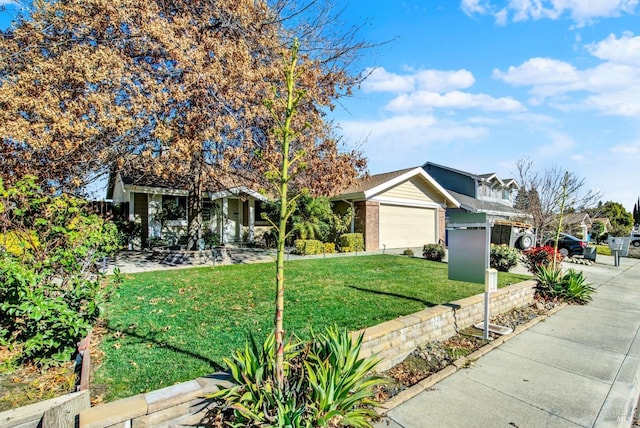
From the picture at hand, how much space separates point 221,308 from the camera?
18.4ft

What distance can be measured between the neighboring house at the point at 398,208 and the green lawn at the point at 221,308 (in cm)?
609

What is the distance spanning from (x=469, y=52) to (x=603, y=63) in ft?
11.4

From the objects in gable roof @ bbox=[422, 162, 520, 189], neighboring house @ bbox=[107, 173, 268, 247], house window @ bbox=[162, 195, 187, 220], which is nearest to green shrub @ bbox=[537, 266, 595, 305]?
neighboring house @ bbox=[107, 173, 268, 247]

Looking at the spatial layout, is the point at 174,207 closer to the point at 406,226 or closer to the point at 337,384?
the point at 406,226

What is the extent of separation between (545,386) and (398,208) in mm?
14458

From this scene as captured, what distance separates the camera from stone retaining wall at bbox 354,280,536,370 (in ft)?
12.8

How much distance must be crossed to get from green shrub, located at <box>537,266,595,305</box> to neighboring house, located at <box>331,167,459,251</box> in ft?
27.0

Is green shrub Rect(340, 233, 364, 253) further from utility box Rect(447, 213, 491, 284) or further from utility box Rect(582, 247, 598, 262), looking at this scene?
utility box Rect(582, 247, 598, 262)

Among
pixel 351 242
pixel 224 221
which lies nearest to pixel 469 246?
pixel 351 242

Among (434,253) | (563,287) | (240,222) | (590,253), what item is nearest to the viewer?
(563,287)

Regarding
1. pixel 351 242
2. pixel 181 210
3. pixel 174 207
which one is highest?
pixel 174 207

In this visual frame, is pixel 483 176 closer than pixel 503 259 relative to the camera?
No

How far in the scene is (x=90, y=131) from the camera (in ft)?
21.5

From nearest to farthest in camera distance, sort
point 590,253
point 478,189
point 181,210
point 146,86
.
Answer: point 146,86
point 590,253
point 181,210
point 478,189
